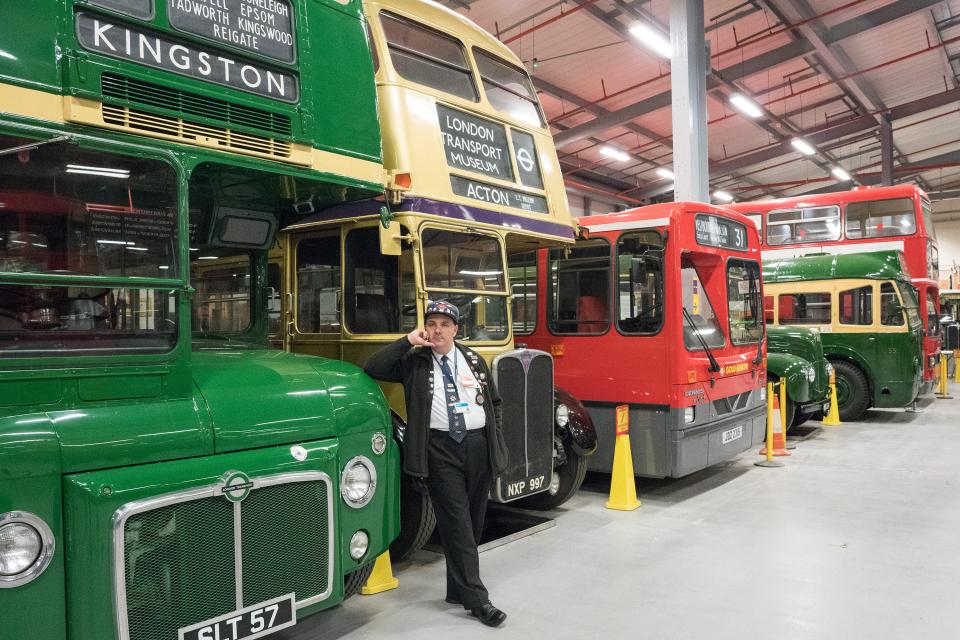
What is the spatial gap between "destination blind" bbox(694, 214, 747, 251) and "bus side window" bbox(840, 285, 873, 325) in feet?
17.1

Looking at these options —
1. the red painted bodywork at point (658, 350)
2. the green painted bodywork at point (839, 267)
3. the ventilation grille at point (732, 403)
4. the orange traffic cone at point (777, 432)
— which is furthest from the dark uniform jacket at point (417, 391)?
the green painted bodywork at point (839, 267)

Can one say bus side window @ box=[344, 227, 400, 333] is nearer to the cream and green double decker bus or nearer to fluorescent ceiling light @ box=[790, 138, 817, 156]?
the cream and green double decker bus

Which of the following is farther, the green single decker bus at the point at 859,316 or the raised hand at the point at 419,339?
the green single decker bus at the point at 859,316

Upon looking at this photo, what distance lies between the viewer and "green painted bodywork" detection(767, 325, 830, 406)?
1008 cm

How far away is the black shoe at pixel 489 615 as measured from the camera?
3938 mm

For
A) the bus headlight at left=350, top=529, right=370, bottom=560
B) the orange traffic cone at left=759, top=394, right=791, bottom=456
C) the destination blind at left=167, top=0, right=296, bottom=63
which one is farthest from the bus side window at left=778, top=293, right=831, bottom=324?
the destination blind at left=167, top=0, right=296, bottom=63

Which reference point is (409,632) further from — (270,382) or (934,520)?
(934,520)

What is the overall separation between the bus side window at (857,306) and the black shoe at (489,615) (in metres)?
10.4

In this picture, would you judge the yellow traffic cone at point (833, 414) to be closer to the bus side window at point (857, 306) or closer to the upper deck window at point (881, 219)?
the bus side window at point (857, 306)

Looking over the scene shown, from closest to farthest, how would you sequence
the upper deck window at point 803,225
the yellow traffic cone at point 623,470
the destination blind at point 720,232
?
the yellow traffic cone at point 623,470 < the destination blind at point 720,232 < the upper deck window at point 803,225

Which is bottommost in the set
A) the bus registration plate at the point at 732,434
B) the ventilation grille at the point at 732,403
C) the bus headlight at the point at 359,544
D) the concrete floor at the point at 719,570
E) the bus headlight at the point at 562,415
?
the concrete floor at the point at 719,570

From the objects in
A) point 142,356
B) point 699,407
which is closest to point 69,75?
point 142,356

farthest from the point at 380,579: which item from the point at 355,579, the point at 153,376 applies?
the point at 153,376

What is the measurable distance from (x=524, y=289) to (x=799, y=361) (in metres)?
→ 4.84
